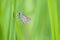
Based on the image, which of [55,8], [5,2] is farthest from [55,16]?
[5,2]

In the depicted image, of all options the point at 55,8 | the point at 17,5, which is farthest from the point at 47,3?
the point at 17,5

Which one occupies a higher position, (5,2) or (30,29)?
(5,2)

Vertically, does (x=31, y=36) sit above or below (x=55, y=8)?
below

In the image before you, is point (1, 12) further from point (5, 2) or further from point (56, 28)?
point (56, 28)

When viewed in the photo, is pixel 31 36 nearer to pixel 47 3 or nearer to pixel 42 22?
pixel 42 22

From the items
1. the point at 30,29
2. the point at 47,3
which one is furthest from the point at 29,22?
the point at 47,3
